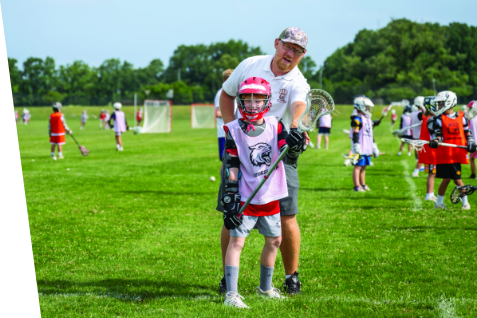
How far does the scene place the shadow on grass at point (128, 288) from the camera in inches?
185

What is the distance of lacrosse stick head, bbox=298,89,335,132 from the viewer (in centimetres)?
433

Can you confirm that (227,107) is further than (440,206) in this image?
No

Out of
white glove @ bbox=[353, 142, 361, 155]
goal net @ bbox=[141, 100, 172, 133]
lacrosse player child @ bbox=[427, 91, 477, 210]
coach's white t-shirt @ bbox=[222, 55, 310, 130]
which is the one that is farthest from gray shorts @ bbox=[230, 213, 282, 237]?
goal net @ bbox=[141, 100, 172, 133]

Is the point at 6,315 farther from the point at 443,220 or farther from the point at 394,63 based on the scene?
the point at 394,63

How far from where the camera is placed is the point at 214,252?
20.7ft

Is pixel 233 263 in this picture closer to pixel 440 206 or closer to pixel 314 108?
pixel 314 108

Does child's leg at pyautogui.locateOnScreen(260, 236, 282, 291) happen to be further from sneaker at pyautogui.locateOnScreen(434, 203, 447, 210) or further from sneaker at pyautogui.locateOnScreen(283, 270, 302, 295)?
sneaker at pyautogui.locateOnScreen(434, 203, 447, 210)

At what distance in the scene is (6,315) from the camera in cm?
254

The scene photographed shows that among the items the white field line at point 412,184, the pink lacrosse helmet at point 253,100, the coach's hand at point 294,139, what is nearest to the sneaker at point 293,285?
the coach's hand at point 294,139

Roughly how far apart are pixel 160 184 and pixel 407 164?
8906 mm

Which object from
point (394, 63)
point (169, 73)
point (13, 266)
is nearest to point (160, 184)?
point (13, 266)

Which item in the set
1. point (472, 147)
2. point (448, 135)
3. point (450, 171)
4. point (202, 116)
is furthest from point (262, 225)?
point (202, 116)

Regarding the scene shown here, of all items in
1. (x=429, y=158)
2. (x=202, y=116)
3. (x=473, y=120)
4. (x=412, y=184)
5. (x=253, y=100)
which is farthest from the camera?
(x=202, y=116)

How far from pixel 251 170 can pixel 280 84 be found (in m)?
0.90
